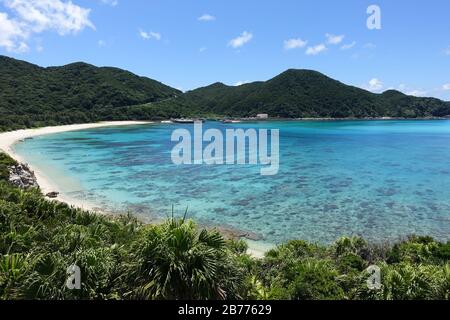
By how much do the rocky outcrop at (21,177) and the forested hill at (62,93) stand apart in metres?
59.5

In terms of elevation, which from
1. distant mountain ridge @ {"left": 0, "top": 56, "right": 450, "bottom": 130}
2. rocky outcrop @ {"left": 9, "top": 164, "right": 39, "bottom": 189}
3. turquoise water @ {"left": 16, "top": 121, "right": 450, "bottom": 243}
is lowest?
turquoise water @ {"left": 16, "top": 121, "right": 450, "bottom": 243}

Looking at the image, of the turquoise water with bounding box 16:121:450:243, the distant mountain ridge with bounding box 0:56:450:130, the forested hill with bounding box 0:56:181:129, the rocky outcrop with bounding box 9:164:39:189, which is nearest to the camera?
the turquoise water with bounding box 16:121:450:243

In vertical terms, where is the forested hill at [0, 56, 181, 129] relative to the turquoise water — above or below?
above

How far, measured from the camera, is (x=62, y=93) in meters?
148

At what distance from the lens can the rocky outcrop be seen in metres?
25.9

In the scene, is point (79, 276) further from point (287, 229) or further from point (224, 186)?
point (224, 186)

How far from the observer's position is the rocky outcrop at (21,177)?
85.0 feet

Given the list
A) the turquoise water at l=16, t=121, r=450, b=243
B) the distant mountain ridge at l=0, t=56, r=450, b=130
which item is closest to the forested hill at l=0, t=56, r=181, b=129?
the distant mountain ridge at l=0, t=56, r=450, b=130

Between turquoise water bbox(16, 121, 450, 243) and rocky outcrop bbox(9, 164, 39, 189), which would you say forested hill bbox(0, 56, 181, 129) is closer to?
turquoise water bbox(16, 121, 450, 243)

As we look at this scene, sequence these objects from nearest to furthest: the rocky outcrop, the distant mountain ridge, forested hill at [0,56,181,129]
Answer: the rocky outcrop → forested hill at [0,56,181,129] → the distant mountain ridge

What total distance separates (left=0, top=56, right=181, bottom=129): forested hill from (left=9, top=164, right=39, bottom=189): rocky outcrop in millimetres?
59490

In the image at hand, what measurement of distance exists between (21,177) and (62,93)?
437ft
